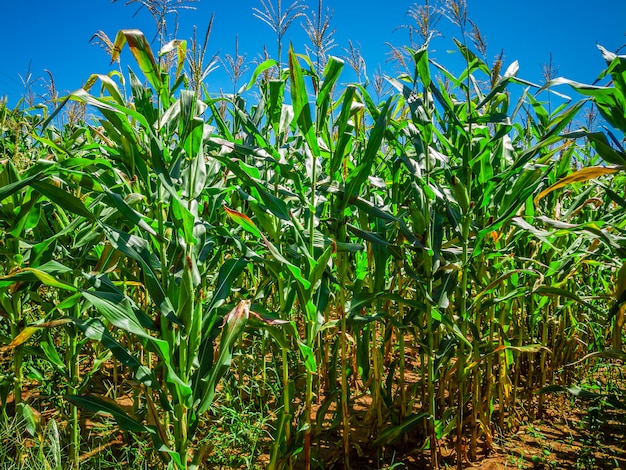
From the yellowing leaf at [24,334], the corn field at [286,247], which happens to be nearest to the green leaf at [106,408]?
the corn field at [286,247]

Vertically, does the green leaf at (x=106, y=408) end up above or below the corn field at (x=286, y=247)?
below

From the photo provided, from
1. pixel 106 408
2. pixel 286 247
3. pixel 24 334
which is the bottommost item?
pixel 106 408

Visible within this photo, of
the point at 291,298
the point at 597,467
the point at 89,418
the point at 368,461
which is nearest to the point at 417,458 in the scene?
the point at 368,461

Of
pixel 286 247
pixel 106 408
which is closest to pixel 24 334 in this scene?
pixel 106 408

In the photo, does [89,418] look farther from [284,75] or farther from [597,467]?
[597,467]

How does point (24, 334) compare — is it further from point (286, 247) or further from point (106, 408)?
point (286, 247)

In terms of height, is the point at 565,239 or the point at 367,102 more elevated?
the point at 367,102

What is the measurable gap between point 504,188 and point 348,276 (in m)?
0.95

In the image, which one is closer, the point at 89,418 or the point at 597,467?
the point at 597,467

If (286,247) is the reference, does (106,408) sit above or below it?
below

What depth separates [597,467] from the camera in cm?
225

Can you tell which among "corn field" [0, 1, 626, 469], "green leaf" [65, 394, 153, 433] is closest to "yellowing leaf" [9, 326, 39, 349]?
"corn field" [0, 1, 626, 469]

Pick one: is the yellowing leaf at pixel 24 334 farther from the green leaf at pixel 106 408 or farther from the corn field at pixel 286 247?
the green leaf at pixel 106 408

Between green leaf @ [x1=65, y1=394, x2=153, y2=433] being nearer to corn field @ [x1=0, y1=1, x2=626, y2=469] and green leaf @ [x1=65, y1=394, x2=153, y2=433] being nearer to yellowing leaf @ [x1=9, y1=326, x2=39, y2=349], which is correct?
corn field @ [x1=0, y1=1, x2=626, y2=469]
